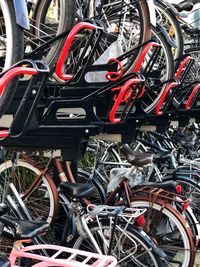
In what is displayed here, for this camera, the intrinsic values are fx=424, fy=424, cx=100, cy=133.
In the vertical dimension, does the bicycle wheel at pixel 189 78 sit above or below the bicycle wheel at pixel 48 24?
below

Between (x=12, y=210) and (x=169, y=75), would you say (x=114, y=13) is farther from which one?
(x=12, y=210)

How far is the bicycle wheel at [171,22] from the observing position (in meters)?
4.99

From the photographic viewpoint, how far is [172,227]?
421cm

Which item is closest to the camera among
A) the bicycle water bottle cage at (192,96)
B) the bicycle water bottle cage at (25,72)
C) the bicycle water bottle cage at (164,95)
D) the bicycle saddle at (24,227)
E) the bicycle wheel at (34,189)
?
the bicycle water bottle cage at (25,72)

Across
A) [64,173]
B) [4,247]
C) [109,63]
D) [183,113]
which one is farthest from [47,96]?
[183,113]

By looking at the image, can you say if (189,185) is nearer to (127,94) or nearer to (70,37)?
(127,94)

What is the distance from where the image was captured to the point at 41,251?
11.2 feet

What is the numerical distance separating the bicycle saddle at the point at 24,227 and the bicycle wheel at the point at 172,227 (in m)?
1.55

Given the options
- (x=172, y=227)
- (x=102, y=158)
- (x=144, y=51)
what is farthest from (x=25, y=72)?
(x=102, y=158)

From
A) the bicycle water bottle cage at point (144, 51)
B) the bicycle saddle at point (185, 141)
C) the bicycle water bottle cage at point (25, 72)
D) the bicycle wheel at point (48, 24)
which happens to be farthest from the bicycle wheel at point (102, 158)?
the bicycle water bottle cage at point (25, 72)

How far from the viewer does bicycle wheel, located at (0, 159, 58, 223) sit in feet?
13.6

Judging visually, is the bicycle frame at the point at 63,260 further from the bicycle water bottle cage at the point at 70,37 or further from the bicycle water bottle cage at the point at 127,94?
the bicycle water bottle cage at the point at 70,37

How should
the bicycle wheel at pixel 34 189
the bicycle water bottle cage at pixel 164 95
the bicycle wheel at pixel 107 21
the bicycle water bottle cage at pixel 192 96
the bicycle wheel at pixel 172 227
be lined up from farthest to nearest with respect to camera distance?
the bicycle water bottle cage at pixel 192 96
the bicycle water bottle cage at pixel 164 95
the bicycle wheel at pixel 34 189
the bicycle wheel at pixel 172 227
the bicycle wheel at pixel 107 21

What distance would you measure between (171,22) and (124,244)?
2.71 m
